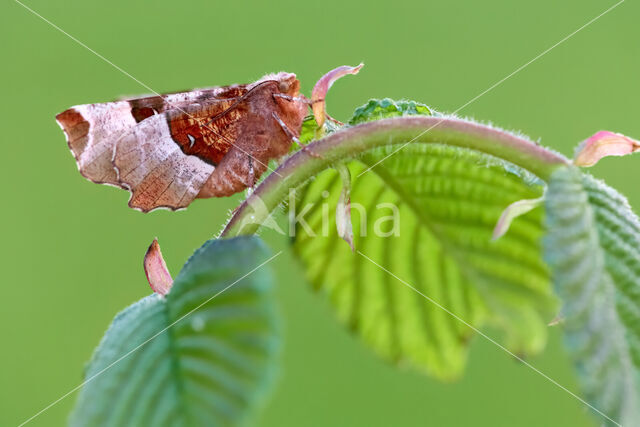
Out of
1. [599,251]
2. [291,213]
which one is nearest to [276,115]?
[291,213]

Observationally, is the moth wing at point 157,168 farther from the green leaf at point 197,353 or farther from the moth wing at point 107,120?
the green leaf at point 197,353

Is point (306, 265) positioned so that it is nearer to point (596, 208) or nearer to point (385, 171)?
point (385, 171)

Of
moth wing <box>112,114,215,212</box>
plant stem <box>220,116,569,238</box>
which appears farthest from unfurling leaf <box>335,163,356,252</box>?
moth wing <box>112,114,215,212</box>

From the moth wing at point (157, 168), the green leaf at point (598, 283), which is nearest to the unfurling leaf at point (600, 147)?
the green leaf at point (598, 283)

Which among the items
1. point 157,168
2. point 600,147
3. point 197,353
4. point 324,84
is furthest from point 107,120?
point 600,147

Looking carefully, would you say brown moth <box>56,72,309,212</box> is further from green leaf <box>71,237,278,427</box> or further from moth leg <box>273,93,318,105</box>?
green leaf <box>71,237,278,427</box>

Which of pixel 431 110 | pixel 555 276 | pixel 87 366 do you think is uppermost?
pixel 431 110

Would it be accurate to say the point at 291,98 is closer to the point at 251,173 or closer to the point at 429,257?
the point at 251,173
